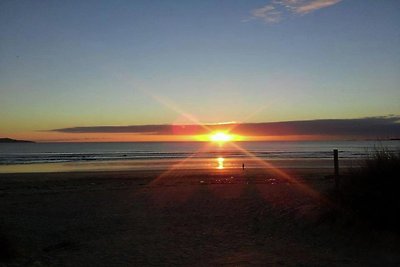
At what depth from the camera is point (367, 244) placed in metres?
8.09

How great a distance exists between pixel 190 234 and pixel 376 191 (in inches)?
154

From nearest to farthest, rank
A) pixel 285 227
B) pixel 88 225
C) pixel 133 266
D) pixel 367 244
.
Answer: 1. pixel 133 266
2. pixel 367 244
3. pixel 285 227
4. pixel 88 225

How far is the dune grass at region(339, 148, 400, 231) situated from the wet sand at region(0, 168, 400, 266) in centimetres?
32

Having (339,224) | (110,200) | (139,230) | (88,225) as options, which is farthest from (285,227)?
(110,200)

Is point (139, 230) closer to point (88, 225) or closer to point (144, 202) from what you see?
point (88, 225)

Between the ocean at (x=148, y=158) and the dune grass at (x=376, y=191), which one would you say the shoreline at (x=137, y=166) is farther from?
the dune grass at (x=376, y=191)

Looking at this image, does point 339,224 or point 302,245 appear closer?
point 302,245

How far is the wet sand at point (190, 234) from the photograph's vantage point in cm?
761

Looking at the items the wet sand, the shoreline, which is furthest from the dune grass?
the shoreline

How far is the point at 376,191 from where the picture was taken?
8.34 meters

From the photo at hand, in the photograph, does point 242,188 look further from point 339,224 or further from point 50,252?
point 50,252

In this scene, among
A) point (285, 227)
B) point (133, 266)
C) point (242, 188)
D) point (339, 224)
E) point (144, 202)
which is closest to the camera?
point (133, 266)

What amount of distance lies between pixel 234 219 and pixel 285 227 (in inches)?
59.9

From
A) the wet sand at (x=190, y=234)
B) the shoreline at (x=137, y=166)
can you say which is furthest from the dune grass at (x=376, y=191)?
the shoreline at (x=137, y=166)
